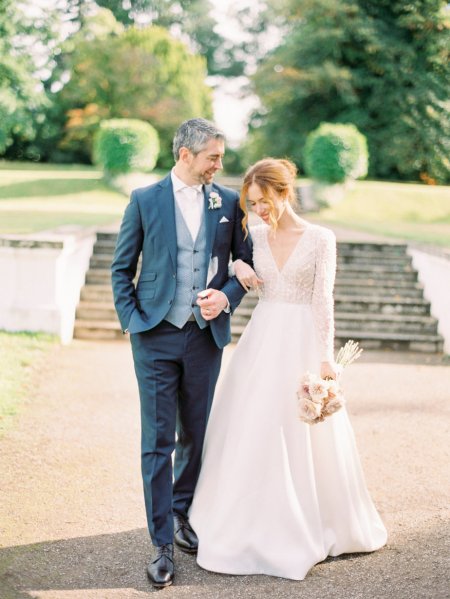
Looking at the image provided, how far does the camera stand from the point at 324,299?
362cm

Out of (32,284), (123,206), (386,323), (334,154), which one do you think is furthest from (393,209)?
Result: (32,284)

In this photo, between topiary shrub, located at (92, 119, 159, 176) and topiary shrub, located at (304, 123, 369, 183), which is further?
topiary shrub, located at (92, 119, 159, 176)

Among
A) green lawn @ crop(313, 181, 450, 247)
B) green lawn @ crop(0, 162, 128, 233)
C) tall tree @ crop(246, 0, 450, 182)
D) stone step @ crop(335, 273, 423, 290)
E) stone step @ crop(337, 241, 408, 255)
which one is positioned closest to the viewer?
stone step @ crop(335, 273, 423, 290)

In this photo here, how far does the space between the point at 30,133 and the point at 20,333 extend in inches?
864

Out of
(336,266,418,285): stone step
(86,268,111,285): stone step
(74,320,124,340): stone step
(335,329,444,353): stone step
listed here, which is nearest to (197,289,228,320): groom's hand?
(74,320,124,340): stone step

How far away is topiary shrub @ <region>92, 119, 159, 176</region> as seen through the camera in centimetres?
1950

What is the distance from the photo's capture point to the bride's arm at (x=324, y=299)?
3588 mm

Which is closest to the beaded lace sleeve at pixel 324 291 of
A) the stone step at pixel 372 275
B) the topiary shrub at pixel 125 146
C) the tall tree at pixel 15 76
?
the stone step at pixel 372 275

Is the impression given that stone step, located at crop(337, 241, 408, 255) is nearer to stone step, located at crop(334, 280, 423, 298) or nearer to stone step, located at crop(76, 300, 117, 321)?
stone step, located at crop(334, 280, 423, 298)

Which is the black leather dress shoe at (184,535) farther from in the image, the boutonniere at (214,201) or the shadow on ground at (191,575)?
the boutonniere at (214,201)

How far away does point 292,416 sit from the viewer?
362 centimetres

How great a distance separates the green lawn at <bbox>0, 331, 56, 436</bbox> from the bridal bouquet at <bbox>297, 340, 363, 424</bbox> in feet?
10.4

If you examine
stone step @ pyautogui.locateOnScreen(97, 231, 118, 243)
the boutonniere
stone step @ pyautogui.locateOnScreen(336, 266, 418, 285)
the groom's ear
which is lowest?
stone step @ pyautogui.locateOnScreen(336, 266, 418, 285)

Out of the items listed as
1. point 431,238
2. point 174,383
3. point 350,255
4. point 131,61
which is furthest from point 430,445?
point 131,61
